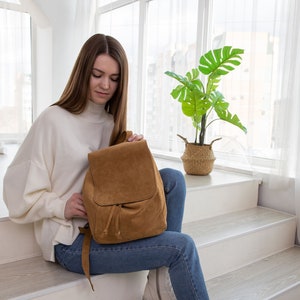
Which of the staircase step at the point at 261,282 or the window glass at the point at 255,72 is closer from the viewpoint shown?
the staircase step at the point at 261,282

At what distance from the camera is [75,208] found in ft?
3.76

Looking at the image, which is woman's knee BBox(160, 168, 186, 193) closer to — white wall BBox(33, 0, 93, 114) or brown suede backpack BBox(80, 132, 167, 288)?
brown suede backpack BBox(80, 132, 167, 288)

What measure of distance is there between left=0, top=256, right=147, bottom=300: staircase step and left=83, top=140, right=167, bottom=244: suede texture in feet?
0.61

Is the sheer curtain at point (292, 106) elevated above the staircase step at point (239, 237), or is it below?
above

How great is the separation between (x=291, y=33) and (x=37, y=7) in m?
2.77

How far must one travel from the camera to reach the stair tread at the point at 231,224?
1654mm

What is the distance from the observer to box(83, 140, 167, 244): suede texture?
1085 mm

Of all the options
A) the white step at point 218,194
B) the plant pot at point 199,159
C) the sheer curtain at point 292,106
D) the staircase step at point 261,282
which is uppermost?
the sheer curtain at point 292,106

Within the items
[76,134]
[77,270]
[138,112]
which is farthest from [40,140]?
[138,112]

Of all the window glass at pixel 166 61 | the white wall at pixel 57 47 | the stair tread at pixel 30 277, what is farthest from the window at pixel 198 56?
the stair tread at pixel 30 277

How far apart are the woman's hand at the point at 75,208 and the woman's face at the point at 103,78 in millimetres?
345

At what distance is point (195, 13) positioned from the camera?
Result: 9.15ft

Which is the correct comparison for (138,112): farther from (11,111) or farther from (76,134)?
(76,134)

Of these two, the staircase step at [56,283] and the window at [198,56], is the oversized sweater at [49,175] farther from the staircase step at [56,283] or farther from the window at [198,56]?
the window at [198,56]
